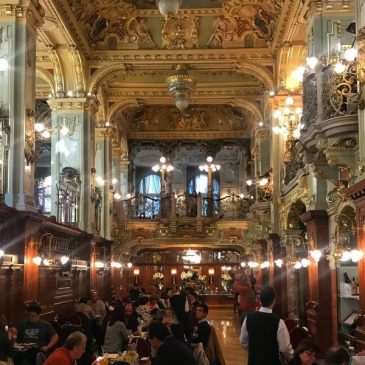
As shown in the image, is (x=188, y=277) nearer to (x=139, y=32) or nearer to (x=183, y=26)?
(x=139, y=32)

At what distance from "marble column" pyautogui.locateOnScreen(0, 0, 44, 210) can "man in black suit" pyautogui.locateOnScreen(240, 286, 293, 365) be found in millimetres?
6895

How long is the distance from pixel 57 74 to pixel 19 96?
6.45 meters

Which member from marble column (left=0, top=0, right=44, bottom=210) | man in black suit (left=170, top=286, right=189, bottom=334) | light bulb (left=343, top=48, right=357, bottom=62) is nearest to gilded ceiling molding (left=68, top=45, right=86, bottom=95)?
marble column (left=0, top=0, right=44, bottom=210)

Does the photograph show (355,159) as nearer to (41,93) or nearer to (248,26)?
(248,26)

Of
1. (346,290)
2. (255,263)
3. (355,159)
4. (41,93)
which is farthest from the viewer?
(255,263)

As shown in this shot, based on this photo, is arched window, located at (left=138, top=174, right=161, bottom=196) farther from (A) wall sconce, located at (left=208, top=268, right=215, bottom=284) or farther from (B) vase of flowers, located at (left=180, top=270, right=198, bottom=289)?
(A) wall sconce, located at (left=208, top=268, right=215, bottom=284)

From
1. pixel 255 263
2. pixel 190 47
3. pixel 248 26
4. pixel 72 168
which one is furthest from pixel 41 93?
pixel 255 263

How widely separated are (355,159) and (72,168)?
10.5 meters

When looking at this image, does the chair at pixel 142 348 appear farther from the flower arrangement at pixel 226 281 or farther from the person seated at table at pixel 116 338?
the flower arrangement at pixel 226 281

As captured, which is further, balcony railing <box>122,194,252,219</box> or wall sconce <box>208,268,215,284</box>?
wall sconce <box>208,268,215,284</box>

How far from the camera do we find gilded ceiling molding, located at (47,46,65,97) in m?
18.6

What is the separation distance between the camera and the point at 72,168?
19516 mm

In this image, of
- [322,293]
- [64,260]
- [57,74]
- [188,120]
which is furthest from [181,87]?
[188,120]

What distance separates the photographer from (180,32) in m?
18.8
